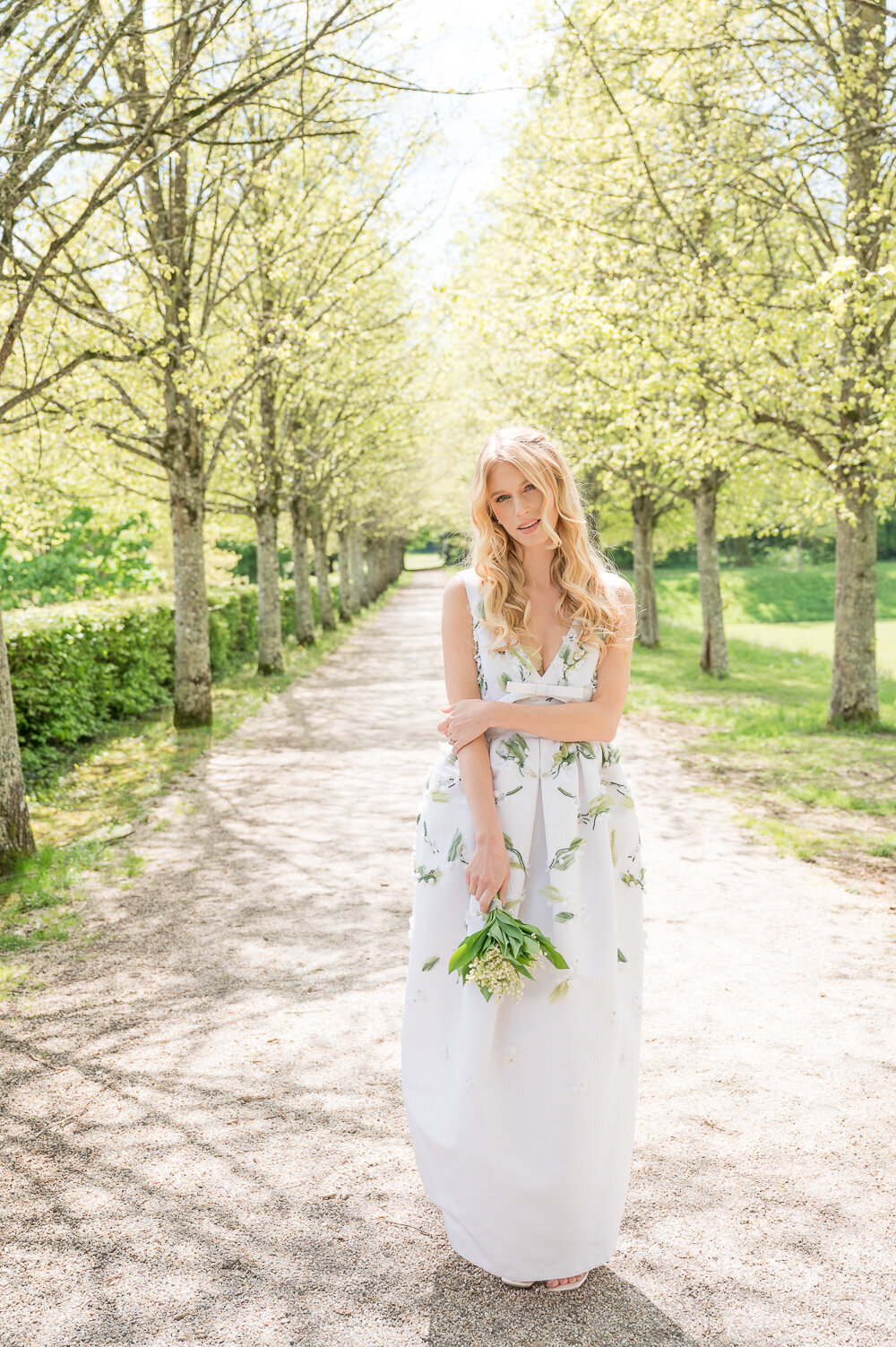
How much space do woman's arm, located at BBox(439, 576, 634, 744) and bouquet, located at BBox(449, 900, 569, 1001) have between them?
0.48 m

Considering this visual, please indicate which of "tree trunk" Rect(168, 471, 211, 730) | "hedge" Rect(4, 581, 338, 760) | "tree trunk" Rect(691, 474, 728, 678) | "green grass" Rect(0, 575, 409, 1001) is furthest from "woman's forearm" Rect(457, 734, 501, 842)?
"tree trunk" Rect(691, 474, 728, 678)

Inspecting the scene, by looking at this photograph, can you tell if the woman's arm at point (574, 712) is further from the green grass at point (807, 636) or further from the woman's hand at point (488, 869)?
the green grass at point (807, 636)

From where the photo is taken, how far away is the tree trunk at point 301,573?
2167 cm

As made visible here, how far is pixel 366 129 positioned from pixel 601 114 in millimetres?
3125

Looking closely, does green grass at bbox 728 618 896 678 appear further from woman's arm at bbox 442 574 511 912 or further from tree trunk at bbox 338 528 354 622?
woman's arm at bbox 442 574 511 912

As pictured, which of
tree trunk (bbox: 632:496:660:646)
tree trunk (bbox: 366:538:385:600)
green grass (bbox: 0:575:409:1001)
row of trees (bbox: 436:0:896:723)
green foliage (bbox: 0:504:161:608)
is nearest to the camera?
green grass (bbox: 0:575:409:1001)

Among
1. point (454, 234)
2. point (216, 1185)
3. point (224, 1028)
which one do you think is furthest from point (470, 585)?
point (454, 234)

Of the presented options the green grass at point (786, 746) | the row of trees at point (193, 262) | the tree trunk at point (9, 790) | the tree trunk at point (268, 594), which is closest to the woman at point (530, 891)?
the row of trees at point (193, 262)

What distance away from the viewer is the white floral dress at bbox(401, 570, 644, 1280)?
2666 millimetres

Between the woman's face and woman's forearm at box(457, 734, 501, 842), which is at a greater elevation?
the woman's face

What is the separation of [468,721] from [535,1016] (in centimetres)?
80

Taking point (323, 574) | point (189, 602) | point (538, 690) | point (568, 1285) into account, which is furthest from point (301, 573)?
point (568, 1285)

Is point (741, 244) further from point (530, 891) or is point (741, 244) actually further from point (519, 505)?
point (530, 891)

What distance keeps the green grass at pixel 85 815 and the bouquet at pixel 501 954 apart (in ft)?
10.9
